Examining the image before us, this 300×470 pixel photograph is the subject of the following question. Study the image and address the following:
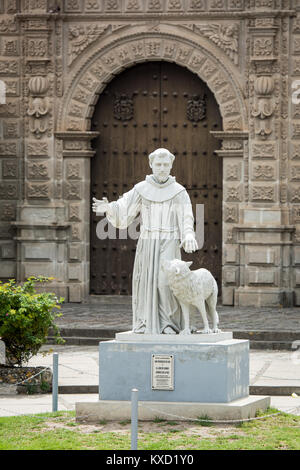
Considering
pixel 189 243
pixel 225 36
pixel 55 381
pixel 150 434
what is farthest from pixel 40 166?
pixel 150 434

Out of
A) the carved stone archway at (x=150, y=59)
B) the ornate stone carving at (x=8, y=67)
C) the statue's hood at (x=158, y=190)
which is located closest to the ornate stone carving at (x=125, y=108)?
the carved stone archway at (x=150, y=59)

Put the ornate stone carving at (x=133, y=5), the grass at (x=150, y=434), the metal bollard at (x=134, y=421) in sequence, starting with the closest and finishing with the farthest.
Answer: the metal bollard at (x=134, y=421) → the grass at (x=150, y=434) → the ornate stone carving at (x=133, y=5)

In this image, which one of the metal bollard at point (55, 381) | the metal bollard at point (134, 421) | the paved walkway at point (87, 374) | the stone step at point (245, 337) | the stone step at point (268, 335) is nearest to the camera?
the metal bollard at point (134, 421)

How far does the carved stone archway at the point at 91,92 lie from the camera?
21.6 metres

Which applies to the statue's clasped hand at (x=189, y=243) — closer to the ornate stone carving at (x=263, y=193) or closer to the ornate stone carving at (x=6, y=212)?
the ornate stone carving at (x=263, y=193)

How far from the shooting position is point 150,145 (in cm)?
2209

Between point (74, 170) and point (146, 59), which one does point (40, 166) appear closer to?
point (74, 170)

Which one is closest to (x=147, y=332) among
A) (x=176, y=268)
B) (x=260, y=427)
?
(x=176, y=268)

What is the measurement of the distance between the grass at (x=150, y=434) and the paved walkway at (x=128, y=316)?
644 cm

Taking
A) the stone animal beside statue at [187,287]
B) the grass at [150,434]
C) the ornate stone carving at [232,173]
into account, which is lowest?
the grass at [150,434]

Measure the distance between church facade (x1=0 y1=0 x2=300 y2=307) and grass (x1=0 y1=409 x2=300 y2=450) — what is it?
33.3 ft

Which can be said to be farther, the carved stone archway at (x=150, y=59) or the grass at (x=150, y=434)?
the carved stone archway at (x=150, y=59)

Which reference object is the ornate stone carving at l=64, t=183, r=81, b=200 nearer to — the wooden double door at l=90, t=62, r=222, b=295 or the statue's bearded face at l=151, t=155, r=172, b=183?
the wooden double door at l=90, t=62, r=222, b=295

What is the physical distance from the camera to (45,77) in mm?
22016
